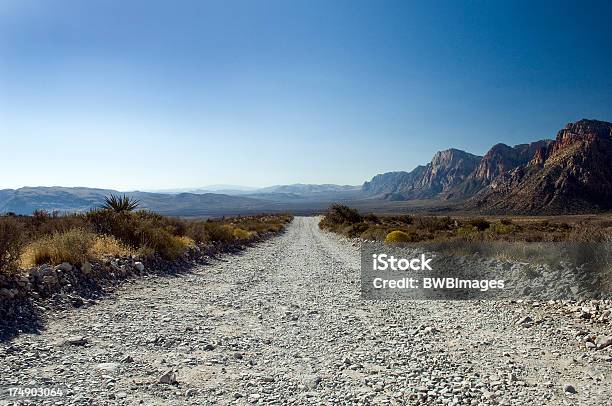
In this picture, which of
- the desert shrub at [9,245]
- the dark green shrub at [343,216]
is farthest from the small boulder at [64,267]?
the dark green shrub at [343,216]

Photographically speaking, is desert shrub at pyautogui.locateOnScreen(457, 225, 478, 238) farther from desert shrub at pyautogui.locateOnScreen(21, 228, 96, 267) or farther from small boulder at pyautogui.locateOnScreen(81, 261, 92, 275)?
desert shrub at pyautogui.locateOnScreen(21, 228, 96, 267)

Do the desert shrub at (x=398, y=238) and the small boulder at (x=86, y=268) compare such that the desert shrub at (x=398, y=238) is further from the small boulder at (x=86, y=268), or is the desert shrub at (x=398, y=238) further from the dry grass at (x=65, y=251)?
the small boulder at (x=86, y=268)

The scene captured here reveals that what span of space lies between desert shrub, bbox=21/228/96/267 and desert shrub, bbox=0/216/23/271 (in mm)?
782

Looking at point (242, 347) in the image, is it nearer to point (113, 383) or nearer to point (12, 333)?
point (113, 383)

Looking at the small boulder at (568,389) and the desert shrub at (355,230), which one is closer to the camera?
the small boulder at (568,389)

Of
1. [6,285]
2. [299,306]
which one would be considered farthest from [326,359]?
[6,285]

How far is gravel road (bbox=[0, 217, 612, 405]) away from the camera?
4656 mm

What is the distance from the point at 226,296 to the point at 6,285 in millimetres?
4637

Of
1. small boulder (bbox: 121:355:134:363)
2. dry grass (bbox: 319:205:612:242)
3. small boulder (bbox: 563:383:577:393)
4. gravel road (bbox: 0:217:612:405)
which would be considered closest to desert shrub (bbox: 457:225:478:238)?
dry grass (bbox: 319:205:612:242)

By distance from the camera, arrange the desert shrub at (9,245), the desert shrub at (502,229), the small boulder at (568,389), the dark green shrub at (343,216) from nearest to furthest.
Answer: the small boulder at (568,389) → the desert shrub at (9,245) → the desert shrub at (502,229) → the dark green shrub at (343,216)

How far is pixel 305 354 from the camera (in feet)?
20.0

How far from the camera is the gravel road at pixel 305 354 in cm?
466

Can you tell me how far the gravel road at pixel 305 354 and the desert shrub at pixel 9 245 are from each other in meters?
1.59

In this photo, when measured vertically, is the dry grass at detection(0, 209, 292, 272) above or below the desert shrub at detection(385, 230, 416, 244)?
above
